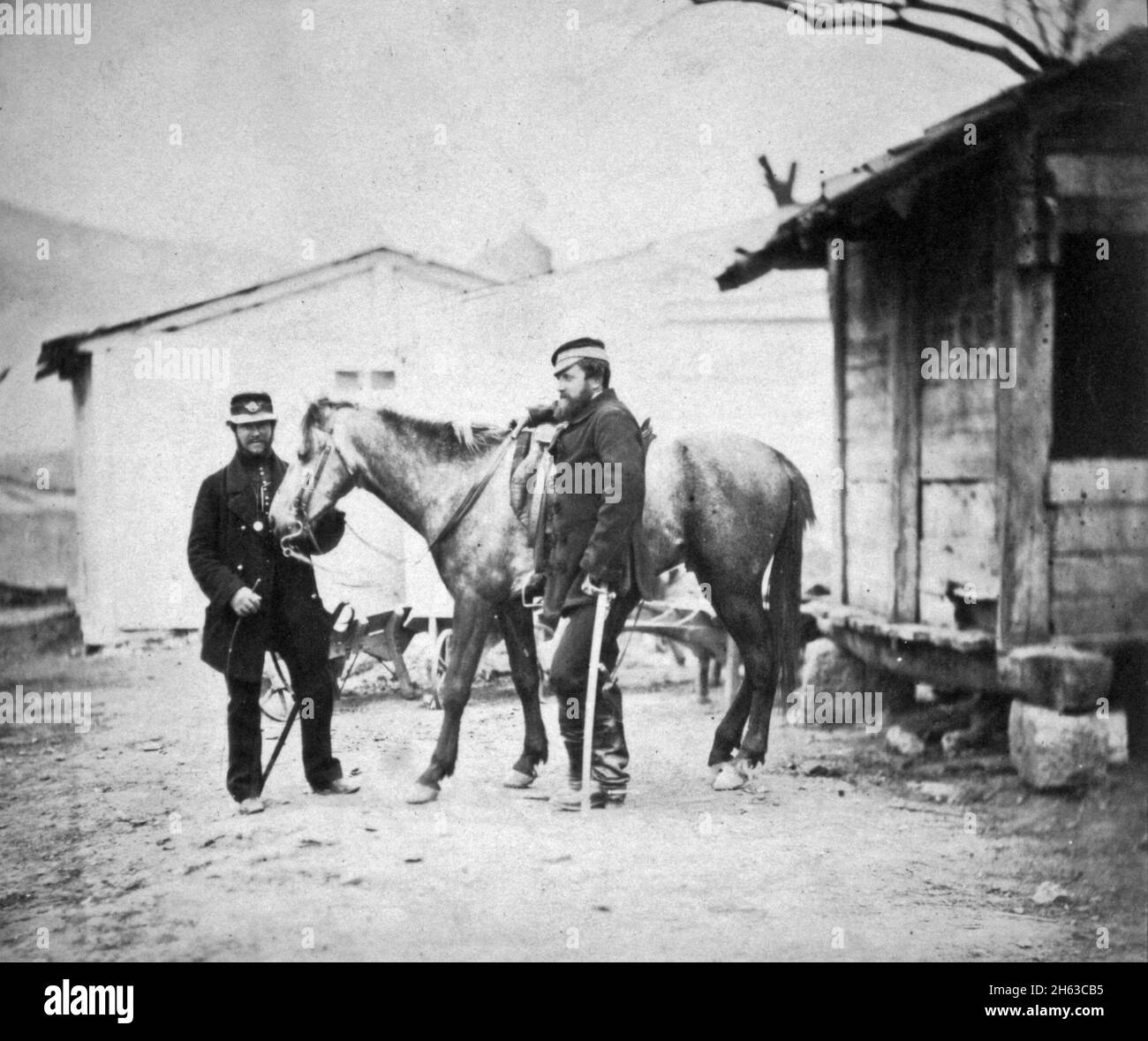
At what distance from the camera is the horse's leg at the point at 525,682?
4.40 m

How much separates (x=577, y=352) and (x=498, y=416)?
49 cm

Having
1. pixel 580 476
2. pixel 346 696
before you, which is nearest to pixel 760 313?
pixel 580 476

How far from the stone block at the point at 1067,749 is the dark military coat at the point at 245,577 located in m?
2.94

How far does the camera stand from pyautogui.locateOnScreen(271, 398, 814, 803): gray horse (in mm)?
4438

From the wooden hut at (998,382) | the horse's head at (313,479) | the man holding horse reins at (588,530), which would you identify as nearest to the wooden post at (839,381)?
the wooden hut at (998,382)

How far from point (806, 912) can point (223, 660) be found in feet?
8.10

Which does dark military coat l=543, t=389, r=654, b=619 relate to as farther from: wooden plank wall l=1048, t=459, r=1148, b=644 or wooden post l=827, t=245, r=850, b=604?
wooden plank wall l=1048, t=459, r=1148, b=644

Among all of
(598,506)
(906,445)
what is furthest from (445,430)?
(906,445)

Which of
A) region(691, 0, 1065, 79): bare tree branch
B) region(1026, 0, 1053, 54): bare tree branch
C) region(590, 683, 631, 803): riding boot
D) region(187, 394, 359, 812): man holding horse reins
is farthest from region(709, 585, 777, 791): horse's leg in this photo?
region(1026, 0, 1053, 54): bare tree branch

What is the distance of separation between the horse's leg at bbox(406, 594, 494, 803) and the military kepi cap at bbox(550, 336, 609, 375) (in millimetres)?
1044

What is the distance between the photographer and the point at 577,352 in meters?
4.33

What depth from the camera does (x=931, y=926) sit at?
4023mm

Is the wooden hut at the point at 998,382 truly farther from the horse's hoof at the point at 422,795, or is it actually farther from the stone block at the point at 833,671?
the horse's hoof at the point at 422,795
